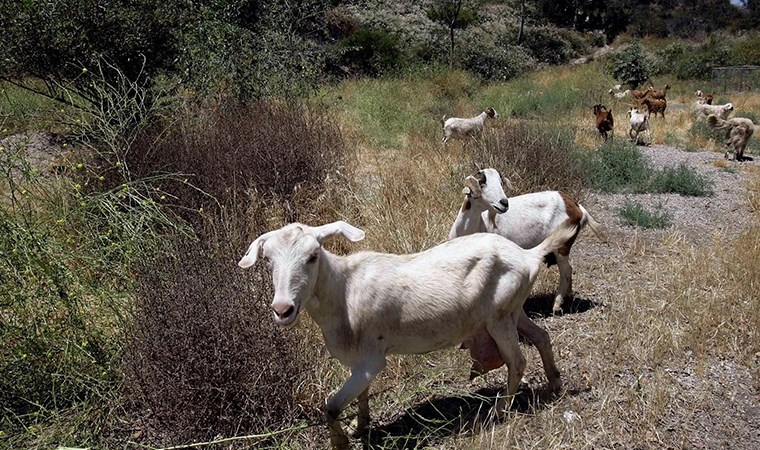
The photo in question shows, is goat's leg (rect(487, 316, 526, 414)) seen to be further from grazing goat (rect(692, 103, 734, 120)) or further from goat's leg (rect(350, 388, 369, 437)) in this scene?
grazing goat (rect(692, 103, 734, 120))

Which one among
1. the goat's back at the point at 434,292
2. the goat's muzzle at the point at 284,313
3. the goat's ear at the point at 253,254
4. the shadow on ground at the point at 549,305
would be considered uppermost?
the goat's ear at the point at 253,254

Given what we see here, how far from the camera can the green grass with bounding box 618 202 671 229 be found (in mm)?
7375

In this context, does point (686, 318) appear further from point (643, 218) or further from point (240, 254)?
point (240, 254)

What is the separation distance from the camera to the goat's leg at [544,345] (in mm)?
3943

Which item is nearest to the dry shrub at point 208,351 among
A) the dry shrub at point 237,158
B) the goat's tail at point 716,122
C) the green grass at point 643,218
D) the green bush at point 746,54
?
the dry shrub at point 237,158

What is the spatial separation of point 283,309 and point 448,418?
1.62m

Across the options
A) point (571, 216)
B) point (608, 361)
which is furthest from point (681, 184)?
point (608, 361)

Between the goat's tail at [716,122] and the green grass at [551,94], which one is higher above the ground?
the goat's tail at [716,122]

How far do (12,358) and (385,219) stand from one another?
335 centimetres

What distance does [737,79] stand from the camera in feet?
87.7

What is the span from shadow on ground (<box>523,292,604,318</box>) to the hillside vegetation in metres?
0.03

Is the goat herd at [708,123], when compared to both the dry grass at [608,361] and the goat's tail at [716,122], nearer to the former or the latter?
the goat's tail at [716,122]

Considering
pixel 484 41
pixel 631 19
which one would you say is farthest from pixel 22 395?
pixel 631 19

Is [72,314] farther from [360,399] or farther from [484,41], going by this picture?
[484,41]
